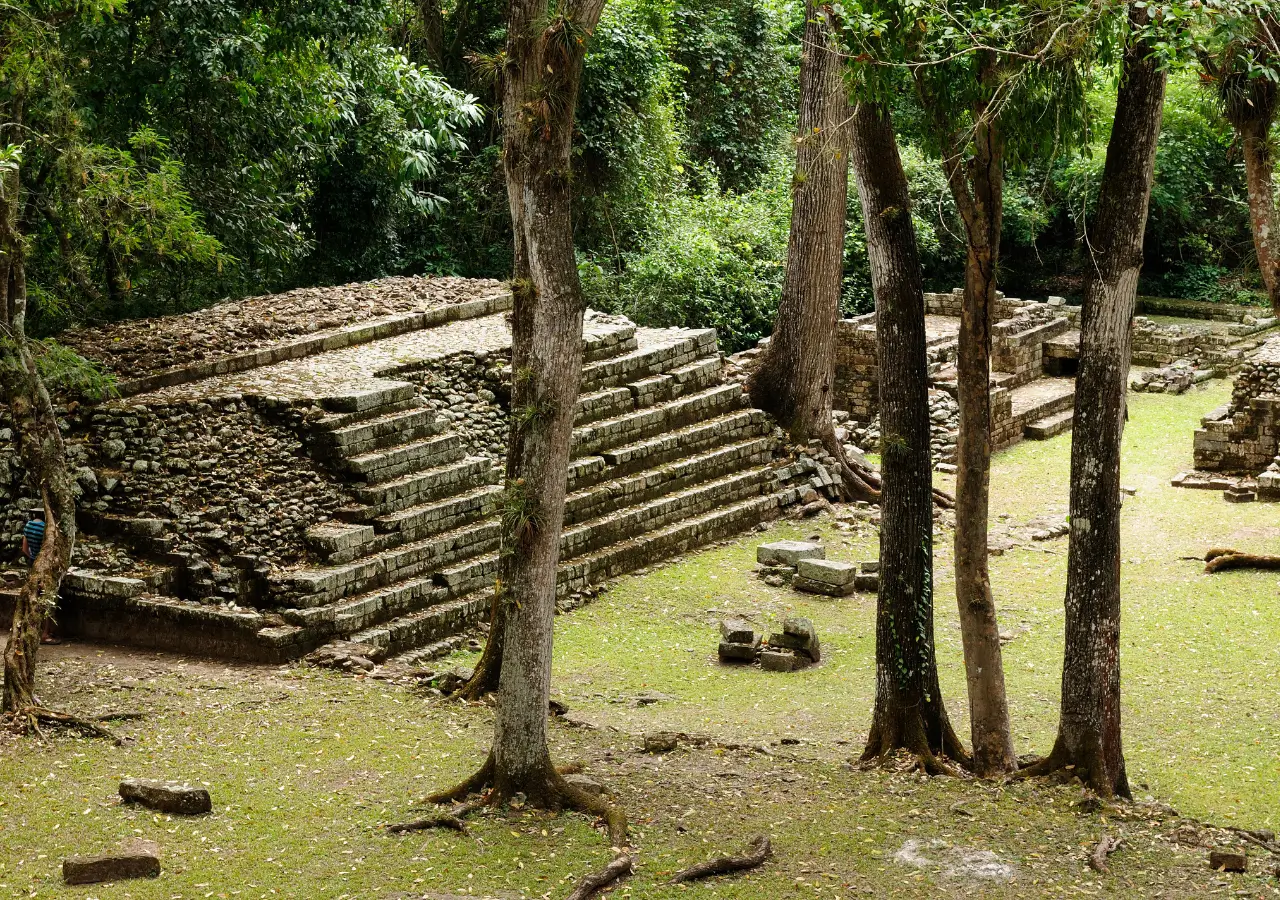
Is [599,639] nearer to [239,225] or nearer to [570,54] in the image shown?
[570,54]

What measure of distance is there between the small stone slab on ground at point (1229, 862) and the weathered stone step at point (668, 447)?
8.07 m

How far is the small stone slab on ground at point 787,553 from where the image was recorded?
15047 mm

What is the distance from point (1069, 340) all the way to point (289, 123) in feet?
42.8

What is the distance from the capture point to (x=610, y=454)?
1544 centimetres

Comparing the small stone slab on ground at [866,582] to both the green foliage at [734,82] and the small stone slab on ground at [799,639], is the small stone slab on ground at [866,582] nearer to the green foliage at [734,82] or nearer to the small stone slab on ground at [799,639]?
the small stone slab on ground at [799,639]

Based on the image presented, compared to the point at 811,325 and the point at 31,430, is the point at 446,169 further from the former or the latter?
the point at 31,430

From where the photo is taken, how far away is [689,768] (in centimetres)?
926

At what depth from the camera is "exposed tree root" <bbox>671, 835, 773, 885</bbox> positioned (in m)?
7.40

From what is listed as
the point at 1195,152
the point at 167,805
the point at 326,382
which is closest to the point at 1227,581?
the point at 326,382

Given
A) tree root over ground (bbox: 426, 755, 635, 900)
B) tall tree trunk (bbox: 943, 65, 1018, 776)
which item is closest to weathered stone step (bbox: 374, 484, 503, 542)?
tree root over ground (bbox: 426, 755, 635, 900)

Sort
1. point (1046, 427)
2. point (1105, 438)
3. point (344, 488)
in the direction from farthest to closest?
point (1046, 427)
point (344, 488)
point (1105, 438)

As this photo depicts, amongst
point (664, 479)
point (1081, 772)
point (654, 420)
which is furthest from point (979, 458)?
point (654, 420)

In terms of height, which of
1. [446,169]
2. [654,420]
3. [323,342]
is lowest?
[654,420]

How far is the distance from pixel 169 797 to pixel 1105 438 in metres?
5.95
